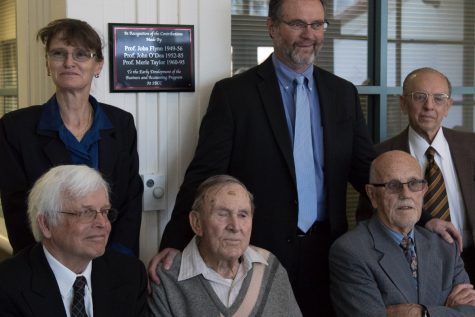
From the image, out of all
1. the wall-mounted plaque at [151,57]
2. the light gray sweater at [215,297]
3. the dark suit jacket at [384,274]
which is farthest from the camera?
the wall-mounted plaque at [151,57]

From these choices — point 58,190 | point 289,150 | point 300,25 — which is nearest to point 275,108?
point 289,150

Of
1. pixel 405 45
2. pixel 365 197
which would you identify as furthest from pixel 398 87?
pixel 365 197

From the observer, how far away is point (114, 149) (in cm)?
279

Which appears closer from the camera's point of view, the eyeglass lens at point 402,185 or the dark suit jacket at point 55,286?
the dark suit jacket at point 55,286

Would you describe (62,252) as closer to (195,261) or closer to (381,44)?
(195,261)

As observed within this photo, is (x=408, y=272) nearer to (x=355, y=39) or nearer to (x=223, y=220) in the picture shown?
(x=223, y=220)

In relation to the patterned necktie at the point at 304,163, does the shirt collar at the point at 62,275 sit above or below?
below

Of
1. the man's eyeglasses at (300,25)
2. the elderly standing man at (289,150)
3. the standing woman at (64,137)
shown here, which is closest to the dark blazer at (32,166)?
the standing woman at (64,137)

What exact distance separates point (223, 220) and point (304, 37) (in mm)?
850

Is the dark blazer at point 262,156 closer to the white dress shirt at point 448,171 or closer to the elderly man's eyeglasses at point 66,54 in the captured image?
the white dress shirt at point 448,171

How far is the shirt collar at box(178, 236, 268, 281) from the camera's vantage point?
2.59m

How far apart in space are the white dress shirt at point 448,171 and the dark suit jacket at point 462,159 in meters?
0.03

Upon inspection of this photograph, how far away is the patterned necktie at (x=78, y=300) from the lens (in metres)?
2.30

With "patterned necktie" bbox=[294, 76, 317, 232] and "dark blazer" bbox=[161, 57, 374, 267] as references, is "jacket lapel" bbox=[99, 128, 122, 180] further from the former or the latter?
"patterned necktie" bbox=[294, 76, 317, 232]
